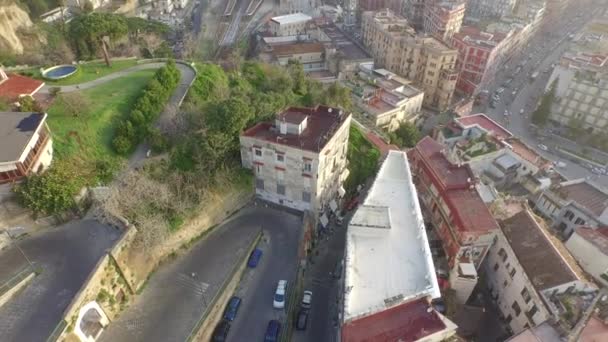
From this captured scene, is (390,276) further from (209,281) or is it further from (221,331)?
(209,281)

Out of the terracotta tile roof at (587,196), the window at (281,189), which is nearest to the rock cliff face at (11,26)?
the window at (281,189)


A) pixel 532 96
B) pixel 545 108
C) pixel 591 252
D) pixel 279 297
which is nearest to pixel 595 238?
pixel 591 252

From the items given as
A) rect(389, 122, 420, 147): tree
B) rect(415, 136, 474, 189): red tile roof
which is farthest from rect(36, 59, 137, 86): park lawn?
rect(389, 122, 420, 147): tree

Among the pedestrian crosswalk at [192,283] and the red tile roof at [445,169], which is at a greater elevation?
the red tile roof at [445,169]

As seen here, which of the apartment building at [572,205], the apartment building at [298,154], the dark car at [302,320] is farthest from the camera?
the apartment building at [572,205]

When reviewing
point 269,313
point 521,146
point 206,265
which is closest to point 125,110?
point 206,265

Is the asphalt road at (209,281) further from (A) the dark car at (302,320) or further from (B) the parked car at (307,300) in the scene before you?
(A) the dark car at (302,320)

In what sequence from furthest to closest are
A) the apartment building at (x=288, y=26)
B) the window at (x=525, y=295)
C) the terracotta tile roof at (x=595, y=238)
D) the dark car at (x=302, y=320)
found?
the apartment building at (x=288, y=26)
the terracotta tile roof at (x=595, y=238)
the dark car at (x=302, y=320)
the window at (x=525, y=295)
